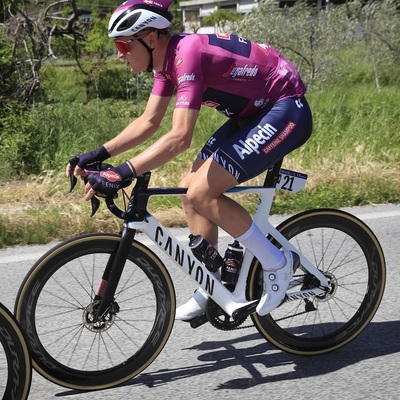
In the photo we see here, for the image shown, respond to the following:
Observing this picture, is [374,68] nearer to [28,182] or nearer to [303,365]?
[28,182]

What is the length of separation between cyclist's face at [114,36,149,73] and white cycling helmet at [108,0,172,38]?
0.18 ft

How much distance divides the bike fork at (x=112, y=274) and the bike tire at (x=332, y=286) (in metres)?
0.82

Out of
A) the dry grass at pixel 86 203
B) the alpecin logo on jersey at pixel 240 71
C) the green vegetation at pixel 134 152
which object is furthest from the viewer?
the green vegetation at pixel 134 152

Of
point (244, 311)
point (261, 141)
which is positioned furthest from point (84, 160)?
point (244, 311)

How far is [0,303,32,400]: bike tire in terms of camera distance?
310 centimetres

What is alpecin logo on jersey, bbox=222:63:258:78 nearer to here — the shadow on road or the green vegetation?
the shadow on road

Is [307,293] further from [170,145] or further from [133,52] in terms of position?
[133,52]

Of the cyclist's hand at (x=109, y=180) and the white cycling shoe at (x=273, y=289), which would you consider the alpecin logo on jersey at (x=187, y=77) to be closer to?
the cyclist's hand at (x=109, y=180)

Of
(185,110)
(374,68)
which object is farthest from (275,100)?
(374,68)

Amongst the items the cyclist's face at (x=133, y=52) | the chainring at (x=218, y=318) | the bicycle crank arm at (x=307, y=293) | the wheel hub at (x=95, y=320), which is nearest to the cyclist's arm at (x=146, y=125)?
the cyclist's face at (x=133, y=52)

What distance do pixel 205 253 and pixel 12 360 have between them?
3.77 ft

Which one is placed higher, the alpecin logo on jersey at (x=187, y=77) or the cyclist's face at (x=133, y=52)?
the cyclist's face at (x=133, y=52)

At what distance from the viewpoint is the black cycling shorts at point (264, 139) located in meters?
3.71

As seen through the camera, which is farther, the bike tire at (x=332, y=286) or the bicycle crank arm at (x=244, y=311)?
the bike tire at (x=332, y=286)
